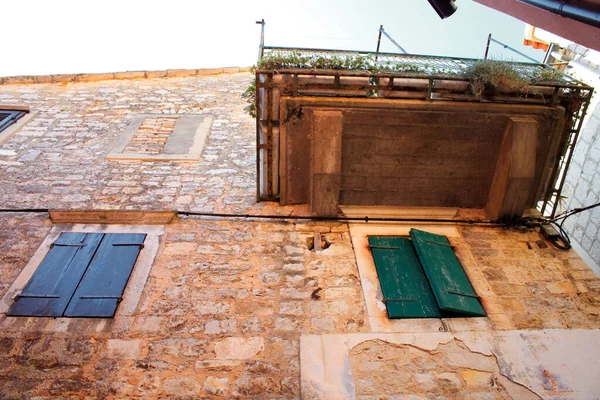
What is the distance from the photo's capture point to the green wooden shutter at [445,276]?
4.73 metres

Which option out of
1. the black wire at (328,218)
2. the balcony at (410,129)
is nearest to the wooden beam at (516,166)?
the balcony at (410,129)

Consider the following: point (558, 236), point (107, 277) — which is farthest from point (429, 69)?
point (107, 277)

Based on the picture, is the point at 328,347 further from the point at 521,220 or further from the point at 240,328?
the point at 521,220

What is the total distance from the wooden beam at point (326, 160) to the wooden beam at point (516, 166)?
2.21 meters

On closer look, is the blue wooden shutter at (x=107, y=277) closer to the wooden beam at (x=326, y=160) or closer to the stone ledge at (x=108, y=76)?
the wooden beam at (x=326, y=160)

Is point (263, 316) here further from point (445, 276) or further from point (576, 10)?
point (576, 10)

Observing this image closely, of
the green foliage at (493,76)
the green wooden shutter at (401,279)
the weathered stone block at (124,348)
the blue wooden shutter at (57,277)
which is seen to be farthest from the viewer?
the green foliage at (493,76)

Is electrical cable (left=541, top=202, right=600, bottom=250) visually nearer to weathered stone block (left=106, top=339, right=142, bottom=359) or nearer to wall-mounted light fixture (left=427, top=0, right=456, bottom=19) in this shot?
wall-mounted light fixture (left=427, top=0, right=456, bottom=19)

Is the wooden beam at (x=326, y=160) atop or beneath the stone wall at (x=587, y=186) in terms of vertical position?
atop

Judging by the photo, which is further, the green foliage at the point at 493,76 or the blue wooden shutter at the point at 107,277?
the green foliage at the point at 493,76

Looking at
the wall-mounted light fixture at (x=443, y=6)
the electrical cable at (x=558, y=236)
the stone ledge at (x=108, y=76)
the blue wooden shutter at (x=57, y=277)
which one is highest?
the wall-mounted light fixture at (x=443, y=6)

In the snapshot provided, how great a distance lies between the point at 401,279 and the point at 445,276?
513 millimetres

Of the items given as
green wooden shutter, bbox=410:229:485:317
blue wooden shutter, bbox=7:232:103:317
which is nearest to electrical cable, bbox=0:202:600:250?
green wooden shutter, bbox=410:229:485:317

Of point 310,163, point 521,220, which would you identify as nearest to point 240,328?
point 310,163
